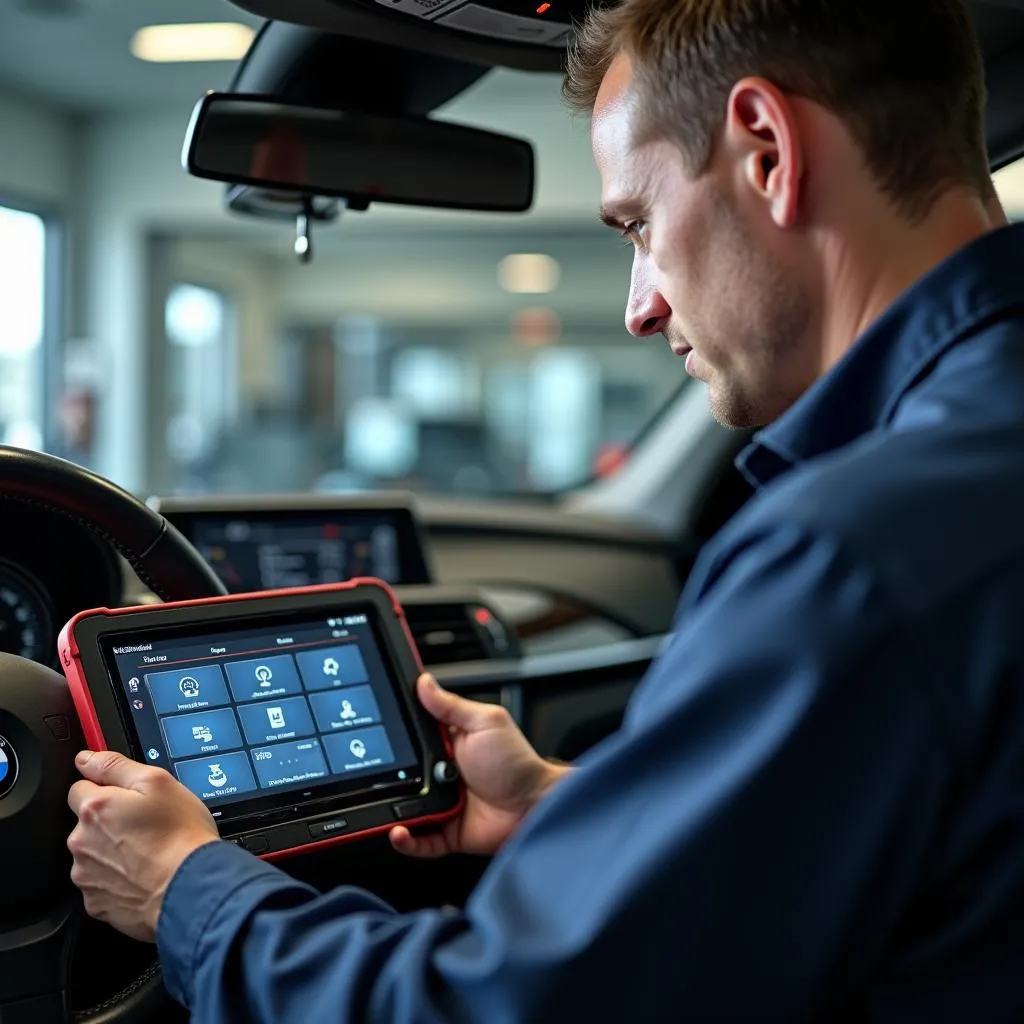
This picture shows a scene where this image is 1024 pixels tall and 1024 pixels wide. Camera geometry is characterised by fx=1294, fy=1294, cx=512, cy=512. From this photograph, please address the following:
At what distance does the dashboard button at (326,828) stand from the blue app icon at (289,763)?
38 millimetres

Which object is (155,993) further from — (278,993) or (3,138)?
(3,138)

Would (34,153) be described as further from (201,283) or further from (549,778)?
(549,778)

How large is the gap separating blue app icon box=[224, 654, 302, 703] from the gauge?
46 cm

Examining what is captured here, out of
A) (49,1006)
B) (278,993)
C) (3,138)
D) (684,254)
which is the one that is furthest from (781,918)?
(3,138)

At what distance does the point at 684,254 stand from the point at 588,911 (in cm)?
46

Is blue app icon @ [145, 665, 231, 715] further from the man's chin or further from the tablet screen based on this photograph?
the man's chin

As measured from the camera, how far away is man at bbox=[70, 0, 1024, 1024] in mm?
608

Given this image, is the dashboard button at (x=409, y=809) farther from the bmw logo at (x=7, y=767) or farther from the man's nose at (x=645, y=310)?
the man's nose at (x=645, y=310)

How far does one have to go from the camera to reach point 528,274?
14867 millimetres

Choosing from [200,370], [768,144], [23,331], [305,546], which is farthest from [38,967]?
[200,370]

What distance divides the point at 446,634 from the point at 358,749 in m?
0.67

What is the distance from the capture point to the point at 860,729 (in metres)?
0.60

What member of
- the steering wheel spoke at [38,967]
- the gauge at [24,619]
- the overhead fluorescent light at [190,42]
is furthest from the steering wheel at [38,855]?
the overhead fluorescent light at [190,42]

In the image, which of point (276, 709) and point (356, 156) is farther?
point (356, 156)
